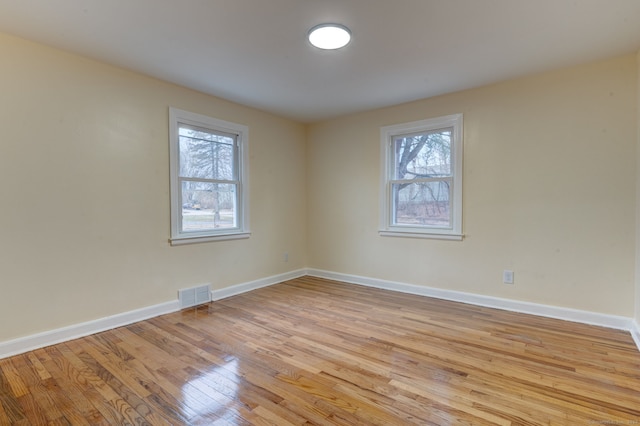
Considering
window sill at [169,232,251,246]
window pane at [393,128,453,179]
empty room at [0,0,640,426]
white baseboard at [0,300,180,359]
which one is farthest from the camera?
window pane at [393,128,453,179]

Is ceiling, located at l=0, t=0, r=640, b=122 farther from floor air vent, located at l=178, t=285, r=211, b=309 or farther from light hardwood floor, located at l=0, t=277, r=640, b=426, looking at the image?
light hardwood floor, located at l=0, t=277, r=640, b=426

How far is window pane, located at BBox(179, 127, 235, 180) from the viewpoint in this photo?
3.57 meters

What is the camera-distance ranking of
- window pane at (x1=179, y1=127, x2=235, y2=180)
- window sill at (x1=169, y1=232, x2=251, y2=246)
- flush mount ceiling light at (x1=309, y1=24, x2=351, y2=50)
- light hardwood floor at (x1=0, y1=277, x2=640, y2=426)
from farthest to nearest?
1. window pane at (x1=179, y1=127, x2=235, y2=180)
2. window sill at (x1=169, y1=232, x2=251, y2=246)
3. flush mount ceiling light at (x1=309, y1=24, x2=351, y2=50)
4. light hardwood floor at (x1=0, y1=277, x2=640, y2=426)

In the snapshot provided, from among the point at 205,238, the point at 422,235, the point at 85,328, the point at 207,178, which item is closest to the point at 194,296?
the point at 205,238

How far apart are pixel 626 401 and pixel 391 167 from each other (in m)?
3.03

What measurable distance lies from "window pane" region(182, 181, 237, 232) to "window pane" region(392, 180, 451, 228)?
2.12m

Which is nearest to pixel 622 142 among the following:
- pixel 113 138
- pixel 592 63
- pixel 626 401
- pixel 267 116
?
pixel 592 63

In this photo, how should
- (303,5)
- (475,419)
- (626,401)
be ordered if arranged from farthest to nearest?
(303,5) < (626,401) < (475,419)

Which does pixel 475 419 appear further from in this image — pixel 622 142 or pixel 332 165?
pixel 332 165

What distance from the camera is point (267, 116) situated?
4441mm

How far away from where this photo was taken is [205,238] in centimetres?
370

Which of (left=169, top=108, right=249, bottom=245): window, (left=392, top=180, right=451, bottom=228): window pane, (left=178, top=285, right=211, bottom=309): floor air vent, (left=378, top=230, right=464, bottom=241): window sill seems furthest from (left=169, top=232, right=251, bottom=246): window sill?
(left=392, top=180, right=451, bottom=228): window pane

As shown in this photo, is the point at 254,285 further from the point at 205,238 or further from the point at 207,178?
the point at 207,178

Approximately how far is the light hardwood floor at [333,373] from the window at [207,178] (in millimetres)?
1064
